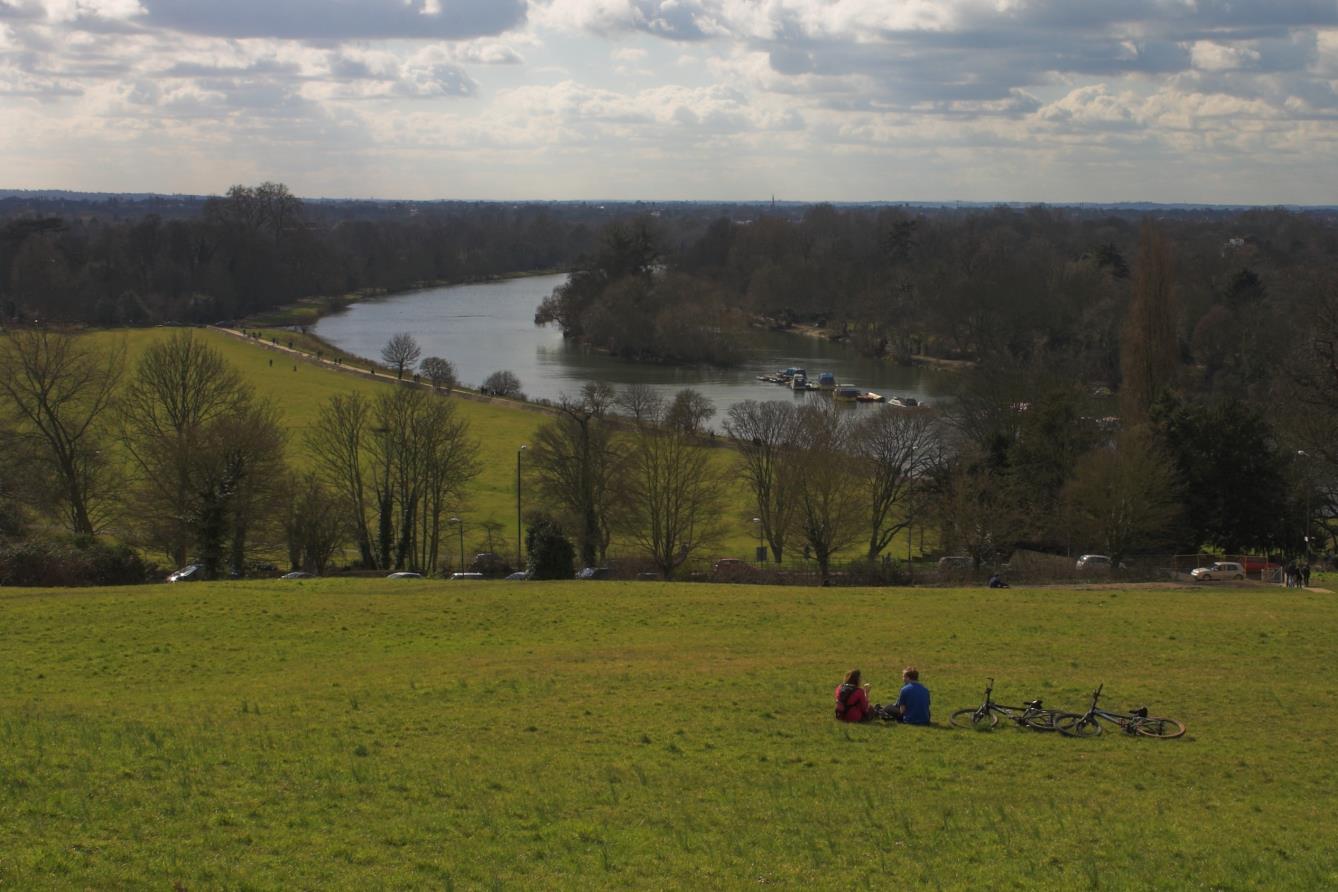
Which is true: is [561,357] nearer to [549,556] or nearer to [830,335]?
[830,335]

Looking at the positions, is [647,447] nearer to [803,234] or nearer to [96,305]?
[96,305]

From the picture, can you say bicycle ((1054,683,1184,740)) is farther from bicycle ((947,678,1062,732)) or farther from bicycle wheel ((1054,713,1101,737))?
bicycle ((947,678,1062,732))

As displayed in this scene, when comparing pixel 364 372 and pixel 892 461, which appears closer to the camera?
pixel 892 461

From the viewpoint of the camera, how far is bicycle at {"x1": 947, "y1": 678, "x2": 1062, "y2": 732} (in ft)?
49.6

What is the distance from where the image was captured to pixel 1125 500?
38094 millimetres

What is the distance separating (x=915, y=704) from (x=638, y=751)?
3.57 m

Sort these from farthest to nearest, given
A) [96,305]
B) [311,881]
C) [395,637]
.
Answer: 1. [96,305]
2. [395,637]
3. [311,881]

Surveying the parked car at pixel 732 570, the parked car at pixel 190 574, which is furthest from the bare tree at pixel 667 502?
the parked car at pixel 190 574

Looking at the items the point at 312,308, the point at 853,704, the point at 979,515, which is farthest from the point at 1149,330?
the point at 312,308

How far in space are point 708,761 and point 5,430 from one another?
125ft

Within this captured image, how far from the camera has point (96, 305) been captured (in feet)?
391

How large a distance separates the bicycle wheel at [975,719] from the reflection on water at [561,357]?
202ft

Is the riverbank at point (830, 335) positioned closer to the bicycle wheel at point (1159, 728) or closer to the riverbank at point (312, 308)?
the riverbank at point (312, 308)

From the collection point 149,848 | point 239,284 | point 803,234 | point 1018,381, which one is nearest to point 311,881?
point 149,848
